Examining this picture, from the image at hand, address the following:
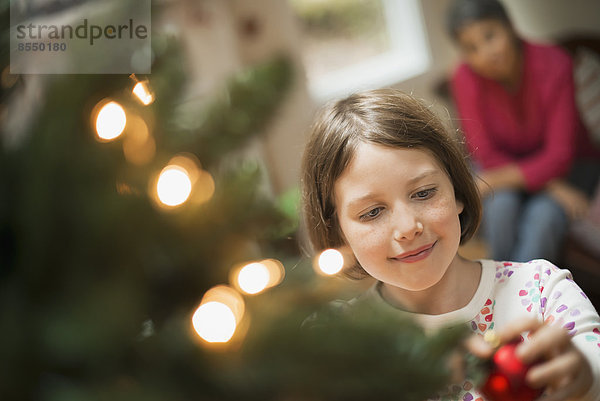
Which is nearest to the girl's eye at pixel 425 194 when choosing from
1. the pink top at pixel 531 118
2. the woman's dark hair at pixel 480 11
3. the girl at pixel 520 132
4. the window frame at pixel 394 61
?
the girl at pixel 520 132

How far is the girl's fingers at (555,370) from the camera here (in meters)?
0.51

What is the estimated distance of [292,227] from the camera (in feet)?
1.72

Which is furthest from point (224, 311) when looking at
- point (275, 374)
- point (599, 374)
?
point (599, 374)

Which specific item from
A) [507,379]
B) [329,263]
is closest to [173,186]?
[329,263]

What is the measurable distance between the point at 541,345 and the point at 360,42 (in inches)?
131

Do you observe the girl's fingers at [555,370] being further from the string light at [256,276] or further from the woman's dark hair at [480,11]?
the woman's dark hair at [480,11]

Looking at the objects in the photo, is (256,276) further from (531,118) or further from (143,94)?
(531,118)

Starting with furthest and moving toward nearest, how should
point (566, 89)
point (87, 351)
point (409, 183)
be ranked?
point (566, 89), point (409, 183), point (87, 351)

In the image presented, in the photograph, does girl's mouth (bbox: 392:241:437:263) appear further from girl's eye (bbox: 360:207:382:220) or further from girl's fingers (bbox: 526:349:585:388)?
girl's fingers (bbox: 526:349:585:388)

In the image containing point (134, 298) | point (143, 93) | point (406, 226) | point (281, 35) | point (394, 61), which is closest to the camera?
point (134, 298)

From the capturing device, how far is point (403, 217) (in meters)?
0.70

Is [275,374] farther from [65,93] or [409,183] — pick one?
[409,183]

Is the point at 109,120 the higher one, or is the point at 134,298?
the point at 109,120

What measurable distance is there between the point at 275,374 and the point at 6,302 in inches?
5.4
